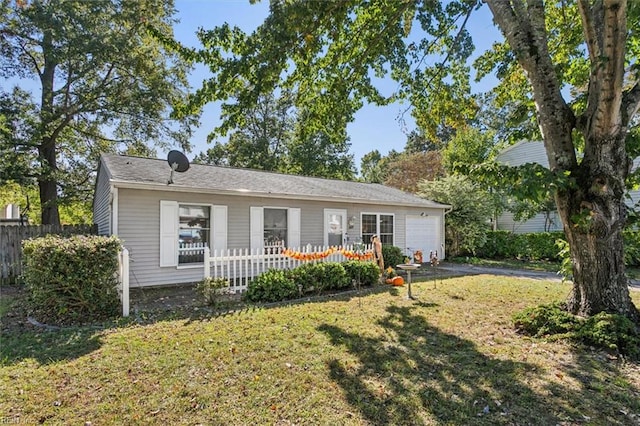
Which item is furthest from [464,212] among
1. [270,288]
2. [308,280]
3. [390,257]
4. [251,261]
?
[270,288]

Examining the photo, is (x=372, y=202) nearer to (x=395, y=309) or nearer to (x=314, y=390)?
(x=395, y=309)

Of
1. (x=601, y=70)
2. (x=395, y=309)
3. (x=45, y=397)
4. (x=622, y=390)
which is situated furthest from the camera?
(x=395, y=309)

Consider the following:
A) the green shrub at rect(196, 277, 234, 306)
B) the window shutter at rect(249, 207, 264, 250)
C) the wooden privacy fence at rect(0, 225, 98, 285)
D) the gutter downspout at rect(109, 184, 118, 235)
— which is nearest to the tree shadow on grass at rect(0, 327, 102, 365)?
the green shrub at rect(196, 277, 234, 306)

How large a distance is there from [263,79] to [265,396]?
4.82m

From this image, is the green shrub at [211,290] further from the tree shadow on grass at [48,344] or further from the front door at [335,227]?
the front door at [335,227]

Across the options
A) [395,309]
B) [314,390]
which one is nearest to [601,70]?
[395,309]

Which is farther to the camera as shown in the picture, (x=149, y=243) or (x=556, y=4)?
(x=149, y=243)

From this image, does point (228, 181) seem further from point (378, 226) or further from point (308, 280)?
point (378, 226)

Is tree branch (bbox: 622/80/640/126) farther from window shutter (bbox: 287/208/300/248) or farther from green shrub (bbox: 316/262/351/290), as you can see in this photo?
window shutter (bbox: 287/208/300/248)

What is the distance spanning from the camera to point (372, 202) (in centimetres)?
1284

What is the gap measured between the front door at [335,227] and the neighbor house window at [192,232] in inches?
165

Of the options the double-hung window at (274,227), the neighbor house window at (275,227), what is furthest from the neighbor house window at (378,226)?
the neighbor house window at (275,227)

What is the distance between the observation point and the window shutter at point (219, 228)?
31.8 feet

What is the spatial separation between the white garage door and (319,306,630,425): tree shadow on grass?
32.9 ft
